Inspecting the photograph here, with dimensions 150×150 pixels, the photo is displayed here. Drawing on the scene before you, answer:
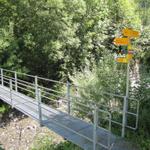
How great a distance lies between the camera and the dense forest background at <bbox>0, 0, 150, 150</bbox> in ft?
38.0

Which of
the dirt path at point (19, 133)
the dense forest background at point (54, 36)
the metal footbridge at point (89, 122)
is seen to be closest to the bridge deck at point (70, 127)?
the metal footbridge at point (89, 122)

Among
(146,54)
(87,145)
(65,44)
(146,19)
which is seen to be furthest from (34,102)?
(146,19)

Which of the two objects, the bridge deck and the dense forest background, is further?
the dense forest background

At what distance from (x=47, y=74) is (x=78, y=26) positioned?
2.66 meters

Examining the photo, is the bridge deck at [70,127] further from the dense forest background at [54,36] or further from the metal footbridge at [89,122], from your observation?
the dense forest background at [54,36]

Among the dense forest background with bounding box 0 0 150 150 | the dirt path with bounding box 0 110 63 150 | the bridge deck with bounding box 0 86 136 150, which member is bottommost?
the dirt path with bounding box 0 110 63 150

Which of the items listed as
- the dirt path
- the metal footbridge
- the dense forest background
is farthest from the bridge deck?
the dense forest background

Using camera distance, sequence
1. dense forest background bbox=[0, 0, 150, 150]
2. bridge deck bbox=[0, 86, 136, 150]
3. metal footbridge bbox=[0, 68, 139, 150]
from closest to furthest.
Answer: metal footbridge bbox=[0, 68, 139, 150] → bridge deck bbox=[0, 86, 136, 150] → dense forest background bbox=[0, 0, 150, 150]

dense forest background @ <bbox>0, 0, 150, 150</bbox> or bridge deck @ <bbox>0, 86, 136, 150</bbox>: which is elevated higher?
dense forest background @ <bbox>0, 0, 150, 150</bbox>

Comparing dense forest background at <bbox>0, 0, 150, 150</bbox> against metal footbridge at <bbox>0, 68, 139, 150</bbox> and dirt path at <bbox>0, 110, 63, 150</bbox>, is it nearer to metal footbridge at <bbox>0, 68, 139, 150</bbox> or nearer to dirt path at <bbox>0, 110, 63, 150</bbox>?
dirt path at <bbox>0, 110, 63, 150</bbox>

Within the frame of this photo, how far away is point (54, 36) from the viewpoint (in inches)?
461

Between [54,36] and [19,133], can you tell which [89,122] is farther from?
[54,36]

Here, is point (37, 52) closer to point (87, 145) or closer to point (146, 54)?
point (146, 54)

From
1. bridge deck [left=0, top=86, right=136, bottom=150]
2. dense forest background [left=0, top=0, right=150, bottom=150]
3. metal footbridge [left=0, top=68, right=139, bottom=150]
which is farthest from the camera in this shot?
dense forest background [left=0, top=0, right=150, bottom=150]
